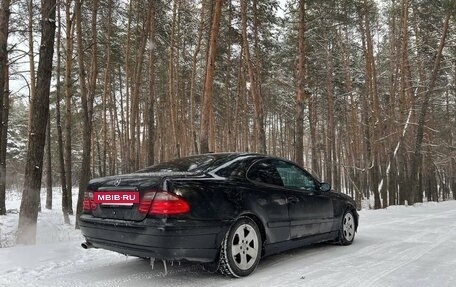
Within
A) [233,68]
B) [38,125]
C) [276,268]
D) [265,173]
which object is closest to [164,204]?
[265,173]

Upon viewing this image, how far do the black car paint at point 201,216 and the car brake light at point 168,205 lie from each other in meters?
0.05

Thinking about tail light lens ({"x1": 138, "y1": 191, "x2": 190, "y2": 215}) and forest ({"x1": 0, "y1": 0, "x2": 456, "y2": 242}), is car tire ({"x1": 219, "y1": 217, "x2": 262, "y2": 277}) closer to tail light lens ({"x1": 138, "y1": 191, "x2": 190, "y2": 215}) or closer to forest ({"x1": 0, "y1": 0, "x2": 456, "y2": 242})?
tail light lens ({"x1": 138, "y1": 191, "x2": 190, "y2": 215})

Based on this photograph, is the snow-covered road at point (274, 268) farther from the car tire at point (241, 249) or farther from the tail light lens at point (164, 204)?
the tail light lens at point (164, 204)

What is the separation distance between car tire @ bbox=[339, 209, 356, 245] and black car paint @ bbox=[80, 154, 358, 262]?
1.22m

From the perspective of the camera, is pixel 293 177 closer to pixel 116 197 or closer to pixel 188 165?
pixel 188 165

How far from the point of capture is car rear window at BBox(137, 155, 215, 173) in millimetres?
4496

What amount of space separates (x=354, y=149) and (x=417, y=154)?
11150mm

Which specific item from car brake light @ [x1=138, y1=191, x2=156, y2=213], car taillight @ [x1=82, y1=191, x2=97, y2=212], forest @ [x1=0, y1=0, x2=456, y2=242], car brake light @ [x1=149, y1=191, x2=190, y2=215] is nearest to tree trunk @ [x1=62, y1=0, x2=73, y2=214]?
forest @ [x1=0, y1=0, x2=456, y2=242]

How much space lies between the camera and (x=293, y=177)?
543 centimetres

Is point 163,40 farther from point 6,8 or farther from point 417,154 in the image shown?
point 417,154

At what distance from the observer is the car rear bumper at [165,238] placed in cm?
370

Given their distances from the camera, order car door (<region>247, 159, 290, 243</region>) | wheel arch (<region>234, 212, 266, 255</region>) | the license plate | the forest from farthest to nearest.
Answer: the forest
car door (<region>247, 159, 290, 243</region>)
wheel arch (<region>234, 212, 266, 255</region>)
the license plate

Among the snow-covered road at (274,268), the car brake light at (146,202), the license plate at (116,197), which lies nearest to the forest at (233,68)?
the snow-covered road at (274,268)

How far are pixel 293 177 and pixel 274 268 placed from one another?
51.9 inches
